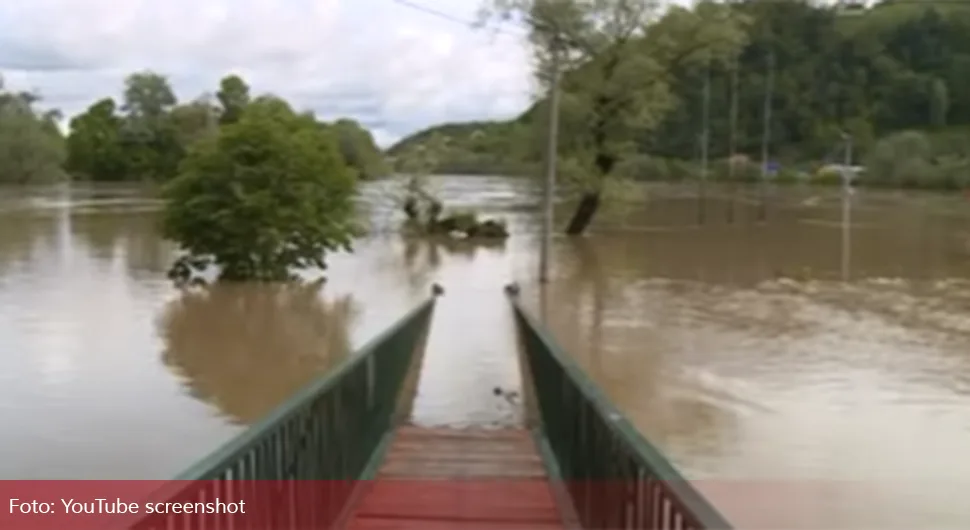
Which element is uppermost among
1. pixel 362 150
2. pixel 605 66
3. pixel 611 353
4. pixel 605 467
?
pixel 605 66

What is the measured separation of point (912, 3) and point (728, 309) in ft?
313

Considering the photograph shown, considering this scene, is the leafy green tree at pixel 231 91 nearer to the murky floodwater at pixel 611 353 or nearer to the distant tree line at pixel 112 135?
the distant tree line at pixel 112 135

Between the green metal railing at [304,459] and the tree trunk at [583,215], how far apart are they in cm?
3607

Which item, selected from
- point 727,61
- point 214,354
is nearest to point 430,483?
point 214,354

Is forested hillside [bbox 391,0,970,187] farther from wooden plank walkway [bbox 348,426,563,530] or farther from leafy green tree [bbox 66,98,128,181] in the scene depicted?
wooden plank walkway [bbox 348,426,563,530]

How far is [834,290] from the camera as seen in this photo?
29562mm

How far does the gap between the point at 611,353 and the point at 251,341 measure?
5.26 m

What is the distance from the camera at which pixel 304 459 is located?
4906 millimetres

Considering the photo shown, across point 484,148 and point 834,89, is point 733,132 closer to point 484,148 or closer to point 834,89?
point 834,89

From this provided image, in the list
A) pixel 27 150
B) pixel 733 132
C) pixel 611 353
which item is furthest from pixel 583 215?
pixel 733 132

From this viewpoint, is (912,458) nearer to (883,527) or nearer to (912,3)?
(883,527)

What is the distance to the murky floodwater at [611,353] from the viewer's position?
1074 centimetres

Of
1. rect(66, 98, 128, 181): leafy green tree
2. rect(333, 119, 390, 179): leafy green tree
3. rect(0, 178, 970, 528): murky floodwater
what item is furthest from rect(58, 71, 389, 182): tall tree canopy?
rect(0, 178, 970, 528): murky floodwater

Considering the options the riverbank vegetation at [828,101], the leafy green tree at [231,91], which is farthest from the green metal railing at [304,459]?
the leafy green tree at [231,91]
